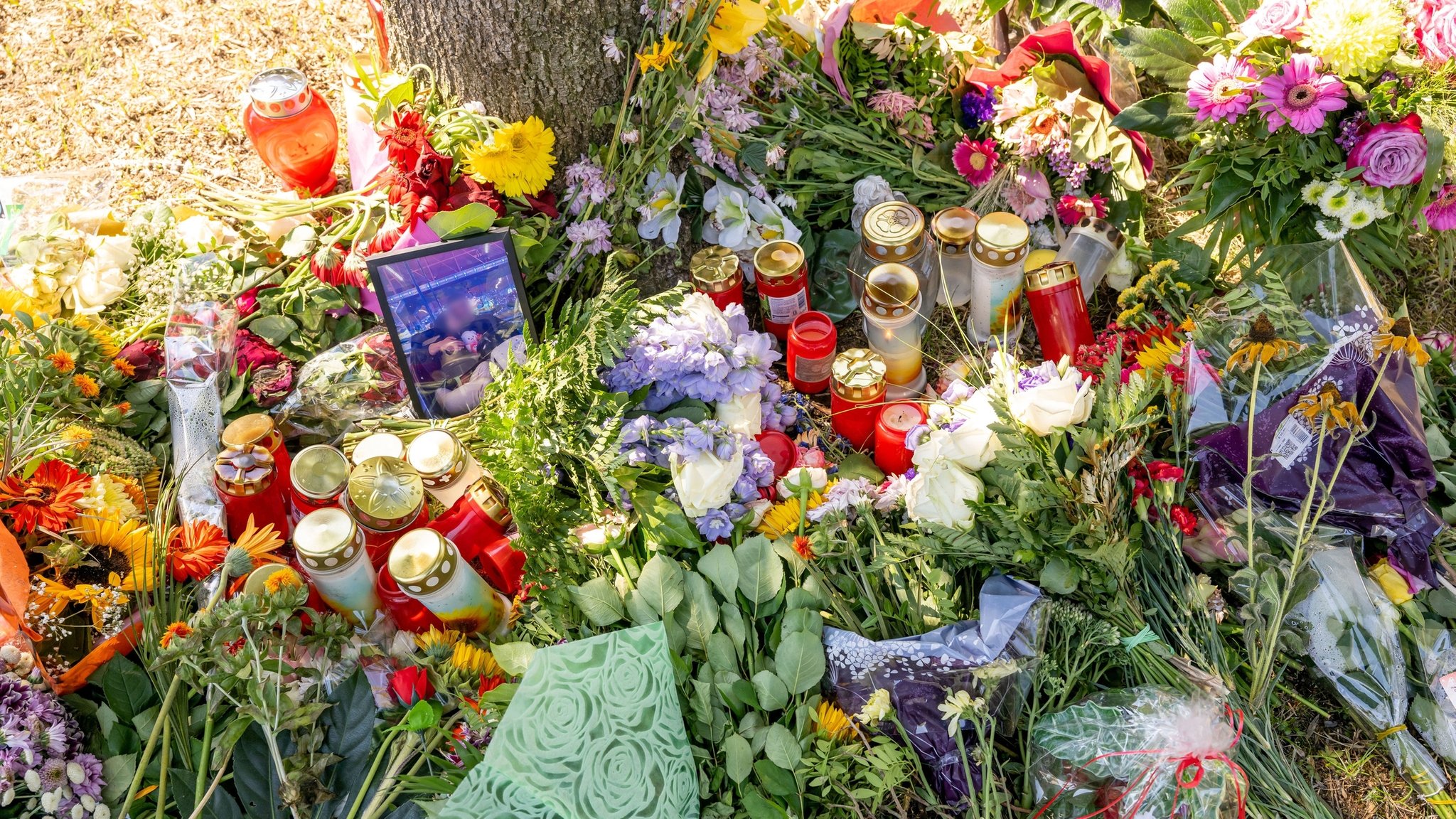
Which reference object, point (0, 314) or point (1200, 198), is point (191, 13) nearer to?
point (0, 314)

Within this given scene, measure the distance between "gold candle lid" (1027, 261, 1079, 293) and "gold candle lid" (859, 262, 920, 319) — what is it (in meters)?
0.29

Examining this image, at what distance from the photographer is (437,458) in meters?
1.94

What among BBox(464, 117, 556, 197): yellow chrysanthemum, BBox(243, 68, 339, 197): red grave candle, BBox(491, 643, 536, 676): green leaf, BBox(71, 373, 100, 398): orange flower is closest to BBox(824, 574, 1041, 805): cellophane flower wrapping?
BBox(491, 643, 536, 676): green leaf

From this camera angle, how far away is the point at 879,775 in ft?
5.35

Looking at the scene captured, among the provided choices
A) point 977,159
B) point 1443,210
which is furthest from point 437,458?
point 1443,210

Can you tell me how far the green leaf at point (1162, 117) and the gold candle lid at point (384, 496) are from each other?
1.77 meters

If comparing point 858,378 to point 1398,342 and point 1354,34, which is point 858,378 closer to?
point 1398,342

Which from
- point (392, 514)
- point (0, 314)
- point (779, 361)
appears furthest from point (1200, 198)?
point (0, 314)

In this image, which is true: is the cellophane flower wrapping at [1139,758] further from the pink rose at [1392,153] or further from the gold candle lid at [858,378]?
the pink rose at [1392,153]

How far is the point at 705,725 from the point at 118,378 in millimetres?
1527

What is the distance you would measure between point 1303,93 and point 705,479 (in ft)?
4.77

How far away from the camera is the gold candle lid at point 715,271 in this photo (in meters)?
2.30

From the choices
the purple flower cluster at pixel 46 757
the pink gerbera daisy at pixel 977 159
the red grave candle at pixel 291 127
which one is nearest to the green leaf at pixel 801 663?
the purple flower cluster at pixel 46 757

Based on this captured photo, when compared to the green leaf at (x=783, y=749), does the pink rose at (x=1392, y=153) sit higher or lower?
higher
